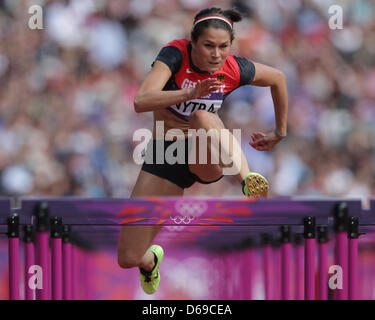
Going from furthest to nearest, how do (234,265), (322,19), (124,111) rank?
(322,19) < (124,111) < (234,265)

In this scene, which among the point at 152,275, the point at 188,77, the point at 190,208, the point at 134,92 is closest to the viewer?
the point at 190,208

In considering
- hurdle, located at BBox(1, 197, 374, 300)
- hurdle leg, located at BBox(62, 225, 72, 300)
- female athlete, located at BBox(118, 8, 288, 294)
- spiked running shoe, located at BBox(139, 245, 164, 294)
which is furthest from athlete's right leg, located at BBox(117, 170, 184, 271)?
hurdle, located at BBox(1, 197, 374, 300)

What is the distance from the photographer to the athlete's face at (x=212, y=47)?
3.04m

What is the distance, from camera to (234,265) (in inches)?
212

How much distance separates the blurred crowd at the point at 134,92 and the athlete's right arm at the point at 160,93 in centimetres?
319

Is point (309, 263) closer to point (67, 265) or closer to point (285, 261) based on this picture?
point (285, 261)

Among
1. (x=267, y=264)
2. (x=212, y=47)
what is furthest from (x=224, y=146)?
(x=267, y=264)

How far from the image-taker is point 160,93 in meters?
2.90

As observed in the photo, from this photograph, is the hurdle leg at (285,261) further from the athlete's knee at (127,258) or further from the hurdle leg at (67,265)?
the hurdle leg at (67,265)

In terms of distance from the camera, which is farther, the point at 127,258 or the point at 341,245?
the point at 127,258

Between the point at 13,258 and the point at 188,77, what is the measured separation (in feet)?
4.25
